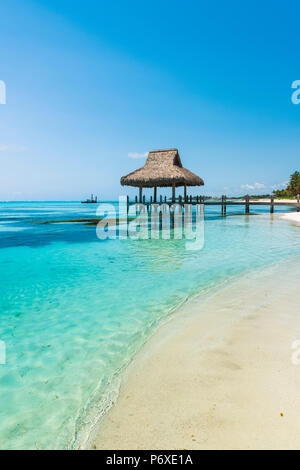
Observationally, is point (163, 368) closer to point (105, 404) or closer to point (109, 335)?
point (105, 404)

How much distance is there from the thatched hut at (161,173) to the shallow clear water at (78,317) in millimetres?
13010

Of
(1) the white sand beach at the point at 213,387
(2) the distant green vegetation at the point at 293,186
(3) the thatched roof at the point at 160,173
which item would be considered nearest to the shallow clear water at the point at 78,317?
(1) the white sand beach at the point at 213,387

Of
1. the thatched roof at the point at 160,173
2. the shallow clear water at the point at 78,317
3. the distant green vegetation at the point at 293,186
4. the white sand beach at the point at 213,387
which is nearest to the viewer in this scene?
the white sand beach at the point at 213,387

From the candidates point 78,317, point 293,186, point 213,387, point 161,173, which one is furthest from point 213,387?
point 293,186

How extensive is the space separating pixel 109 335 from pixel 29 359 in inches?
35.0

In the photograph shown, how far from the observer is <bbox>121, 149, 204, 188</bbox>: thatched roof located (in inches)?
815

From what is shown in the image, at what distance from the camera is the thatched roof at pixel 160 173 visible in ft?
67.9

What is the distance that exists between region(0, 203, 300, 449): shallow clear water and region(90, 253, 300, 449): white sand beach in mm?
251

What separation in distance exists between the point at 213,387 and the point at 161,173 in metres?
20.1

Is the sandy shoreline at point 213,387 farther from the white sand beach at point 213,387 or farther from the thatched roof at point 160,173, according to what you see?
the thatched roof at point 160,173

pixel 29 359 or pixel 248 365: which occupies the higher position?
pixel 248 365

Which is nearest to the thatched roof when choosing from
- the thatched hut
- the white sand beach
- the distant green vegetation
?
the thatched hut

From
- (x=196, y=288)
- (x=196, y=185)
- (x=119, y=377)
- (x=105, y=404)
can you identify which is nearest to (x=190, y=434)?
(x=105, y=404)
